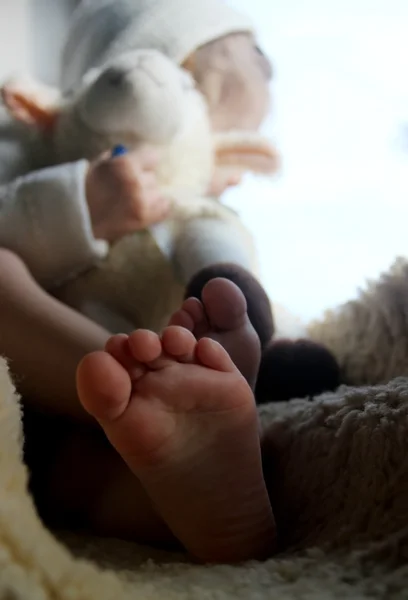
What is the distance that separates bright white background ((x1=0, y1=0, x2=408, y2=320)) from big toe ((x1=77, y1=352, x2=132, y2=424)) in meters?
0.67

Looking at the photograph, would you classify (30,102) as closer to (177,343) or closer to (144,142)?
(144,142)

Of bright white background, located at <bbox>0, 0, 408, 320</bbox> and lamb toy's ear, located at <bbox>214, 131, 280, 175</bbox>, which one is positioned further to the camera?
bright white background, located at <bbox>0, 0, 408, 320</bbox>

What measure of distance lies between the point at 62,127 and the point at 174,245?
9.5 inches

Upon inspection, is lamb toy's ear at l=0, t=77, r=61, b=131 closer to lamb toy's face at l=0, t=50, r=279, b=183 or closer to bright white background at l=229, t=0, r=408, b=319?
lamb toy's face at l=0, t=50, r=279, b=183

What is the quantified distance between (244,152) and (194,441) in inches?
24.9

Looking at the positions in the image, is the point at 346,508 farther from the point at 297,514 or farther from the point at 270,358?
the point at 270,358

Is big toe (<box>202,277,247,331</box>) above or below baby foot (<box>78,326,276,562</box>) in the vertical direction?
above

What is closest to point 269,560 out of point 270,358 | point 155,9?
point 270,358

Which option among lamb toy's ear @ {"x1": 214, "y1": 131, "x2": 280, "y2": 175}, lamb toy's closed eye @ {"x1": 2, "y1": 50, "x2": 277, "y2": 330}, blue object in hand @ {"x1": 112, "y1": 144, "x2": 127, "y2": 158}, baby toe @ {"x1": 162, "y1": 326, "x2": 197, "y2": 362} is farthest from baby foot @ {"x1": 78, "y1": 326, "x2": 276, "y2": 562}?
lamb toy's ear @ {"x1": 214, "y1": 131, "x2": 280, "y2": 175}

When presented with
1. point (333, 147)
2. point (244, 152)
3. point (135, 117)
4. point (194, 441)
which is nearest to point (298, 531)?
point (194, 441)

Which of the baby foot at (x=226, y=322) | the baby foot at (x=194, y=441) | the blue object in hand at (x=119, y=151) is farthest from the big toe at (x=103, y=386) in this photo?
the blue object in hand at (x=119, y=151)

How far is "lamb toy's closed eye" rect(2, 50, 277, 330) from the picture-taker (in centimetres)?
81

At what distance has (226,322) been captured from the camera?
1.85 ft

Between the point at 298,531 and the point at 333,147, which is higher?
the point at 333,147
